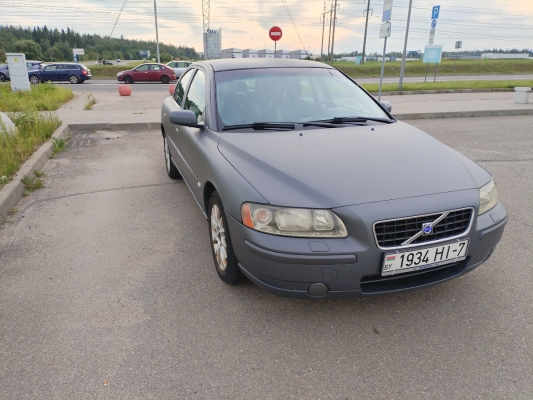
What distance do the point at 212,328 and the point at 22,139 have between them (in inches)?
222

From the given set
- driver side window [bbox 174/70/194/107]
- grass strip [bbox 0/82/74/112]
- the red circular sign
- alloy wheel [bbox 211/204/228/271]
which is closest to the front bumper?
alloy wheel [bbox 211/204/228/271]

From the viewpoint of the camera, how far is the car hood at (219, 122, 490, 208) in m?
2.33

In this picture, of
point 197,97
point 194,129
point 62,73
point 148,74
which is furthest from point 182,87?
point 62,73

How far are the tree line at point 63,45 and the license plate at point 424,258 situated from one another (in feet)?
305

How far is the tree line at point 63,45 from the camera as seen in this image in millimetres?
86438

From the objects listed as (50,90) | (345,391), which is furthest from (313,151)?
(50,90)

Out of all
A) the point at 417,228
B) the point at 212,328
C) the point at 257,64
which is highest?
the point at 257,64

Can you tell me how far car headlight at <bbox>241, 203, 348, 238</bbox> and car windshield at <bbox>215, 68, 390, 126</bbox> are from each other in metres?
1.28

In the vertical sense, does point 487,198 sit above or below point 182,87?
below

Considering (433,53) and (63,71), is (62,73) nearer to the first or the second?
(63,71)

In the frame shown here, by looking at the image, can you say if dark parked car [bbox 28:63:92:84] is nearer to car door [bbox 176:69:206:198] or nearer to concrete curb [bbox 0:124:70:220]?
concrete curb [bbox 0:124:70:220]

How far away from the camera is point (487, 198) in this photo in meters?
2.61

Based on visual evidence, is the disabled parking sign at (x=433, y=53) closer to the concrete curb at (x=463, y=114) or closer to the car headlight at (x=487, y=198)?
the concrete curb at (x=463, y=114)

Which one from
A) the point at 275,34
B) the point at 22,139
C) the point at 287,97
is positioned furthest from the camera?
the point at 275,34
